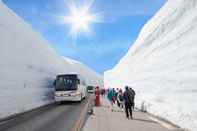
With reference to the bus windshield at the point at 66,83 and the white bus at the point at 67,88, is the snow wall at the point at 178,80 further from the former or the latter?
the bus windshield at the point at 66,83

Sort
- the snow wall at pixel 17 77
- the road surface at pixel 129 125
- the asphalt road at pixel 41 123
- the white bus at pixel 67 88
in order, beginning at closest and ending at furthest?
the road surface at pixel 129 125 → the asphalt road at pixel 41 123 → the snow wall at pixel 17 77 → the white bus at pixel 67 88

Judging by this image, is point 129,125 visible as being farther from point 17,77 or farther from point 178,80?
point 17,77

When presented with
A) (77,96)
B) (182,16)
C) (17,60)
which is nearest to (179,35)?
(182,16)

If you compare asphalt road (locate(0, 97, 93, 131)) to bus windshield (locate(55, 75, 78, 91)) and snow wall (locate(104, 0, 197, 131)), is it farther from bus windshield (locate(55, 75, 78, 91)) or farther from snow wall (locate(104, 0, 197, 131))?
bus windshield (locate(55, 75, 78, 91))

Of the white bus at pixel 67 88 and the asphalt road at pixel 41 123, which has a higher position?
the white bus at pixel 67 88

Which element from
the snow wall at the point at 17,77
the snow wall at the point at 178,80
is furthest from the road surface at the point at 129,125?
the snow wall at the point at 17,77

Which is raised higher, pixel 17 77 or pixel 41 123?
pixel 17 77

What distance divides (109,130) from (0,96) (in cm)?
1209

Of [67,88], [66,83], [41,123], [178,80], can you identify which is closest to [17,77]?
[66,83]

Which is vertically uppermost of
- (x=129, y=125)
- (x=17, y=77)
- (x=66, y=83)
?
(x=17, y=77)

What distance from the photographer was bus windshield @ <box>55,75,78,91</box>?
2780 centimetres

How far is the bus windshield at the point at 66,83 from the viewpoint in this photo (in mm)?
27797

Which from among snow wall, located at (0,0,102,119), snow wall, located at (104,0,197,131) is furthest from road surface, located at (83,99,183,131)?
snow wall, located at (0,0,102,119)

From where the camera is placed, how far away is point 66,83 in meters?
28.0
